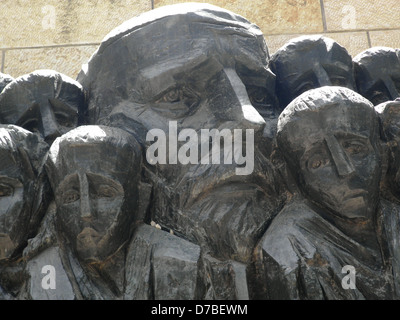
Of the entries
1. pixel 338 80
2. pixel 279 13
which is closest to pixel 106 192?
pixel 338 80

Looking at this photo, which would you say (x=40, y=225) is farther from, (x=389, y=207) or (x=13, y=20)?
(x=13, y=20)

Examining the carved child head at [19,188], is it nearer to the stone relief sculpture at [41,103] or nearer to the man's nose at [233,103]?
the stone relief sculpture at [41,103]

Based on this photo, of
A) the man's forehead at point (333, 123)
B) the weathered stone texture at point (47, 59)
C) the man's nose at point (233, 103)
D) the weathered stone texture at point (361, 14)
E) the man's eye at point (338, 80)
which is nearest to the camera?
the man's forehead at point (333, 123)

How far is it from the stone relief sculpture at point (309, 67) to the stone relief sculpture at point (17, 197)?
3.33 ft

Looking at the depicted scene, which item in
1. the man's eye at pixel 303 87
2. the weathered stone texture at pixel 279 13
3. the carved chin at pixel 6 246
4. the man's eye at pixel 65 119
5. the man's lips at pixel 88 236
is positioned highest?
the weathered stone texture at pixel 279 13

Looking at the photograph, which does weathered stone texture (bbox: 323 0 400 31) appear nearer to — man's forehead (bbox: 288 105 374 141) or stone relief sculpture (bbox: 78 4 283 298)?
stone relief sculpture (bbox: 78 4 283 298)

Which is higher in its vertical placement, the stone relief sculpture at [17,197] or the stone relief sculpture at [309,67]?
the stone relief sculpture at [309,67]

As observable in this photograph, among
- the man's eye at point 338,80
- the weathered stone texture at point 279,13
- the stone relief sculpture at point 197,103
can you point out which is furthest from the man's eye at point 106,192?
the weathered stone texture at point 279,13

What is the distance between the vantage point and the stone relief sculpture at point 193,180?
2.21m

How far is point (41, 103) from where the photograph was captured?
268 cm

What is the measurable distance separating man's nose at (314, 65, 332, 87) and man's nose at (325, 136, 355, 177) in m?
0.54

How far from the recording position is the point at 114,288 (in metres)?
2.24

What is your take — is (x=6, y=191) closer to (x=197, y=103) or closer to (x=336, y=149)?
(x=197, y=103)

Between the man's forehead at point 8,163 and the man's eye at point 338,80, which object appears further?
the man's eye at point 338,80
